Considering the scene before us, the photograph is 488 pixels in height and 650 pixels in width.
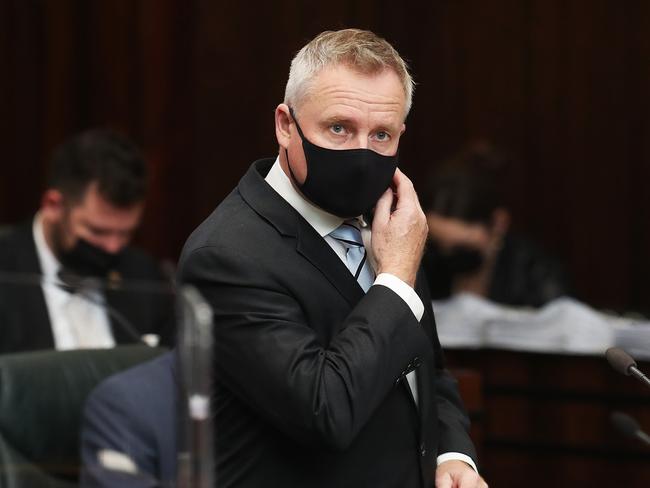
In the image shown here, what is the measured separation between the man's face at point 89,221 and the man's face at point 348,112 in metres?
2.15

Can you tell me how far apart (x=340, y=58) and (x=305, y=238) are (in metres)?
0.29

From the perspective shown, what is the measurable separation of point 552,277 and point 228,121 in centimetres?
204

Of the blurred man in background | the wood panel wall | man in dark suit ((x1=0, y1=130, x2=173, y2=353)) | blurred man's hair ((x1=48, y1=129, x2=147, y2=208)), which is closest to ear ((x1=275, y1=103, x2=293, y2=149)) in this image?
man in dark suit ((x1=0, y1=130, x2=173, y2=353))

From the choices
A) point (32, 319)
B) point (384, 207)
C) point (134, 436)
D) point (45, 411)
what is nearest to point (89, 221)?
point (32, 319)

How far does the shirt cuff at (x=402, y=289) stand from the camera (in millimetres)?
1936

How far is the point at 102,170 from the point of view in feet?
13.3

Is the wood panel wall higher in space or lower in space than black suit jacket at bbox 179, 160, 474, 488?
lower

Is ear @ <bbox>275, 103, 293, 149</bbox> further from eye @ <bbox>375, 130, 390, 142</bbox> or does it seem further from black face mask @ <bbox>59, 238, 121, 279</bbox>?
black face mask @ <bbox>59, 238, 121, 279</bbox>

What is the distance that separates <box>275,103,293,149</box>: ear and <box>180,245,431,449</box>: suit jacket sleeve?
21 centimetres

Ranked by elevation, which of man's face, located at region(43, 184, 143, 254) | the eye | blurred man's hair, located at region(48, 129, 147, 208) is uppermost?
the eye

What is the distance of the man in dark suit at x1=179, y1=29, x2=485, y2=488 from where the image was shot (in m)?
1.83

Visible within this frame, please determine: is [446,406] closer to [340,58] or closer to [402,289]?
[402,289]

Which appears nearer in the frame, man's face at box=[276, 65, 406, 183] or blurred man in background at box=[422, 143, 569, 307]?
man's face at box=[276, 65, 406, 183]

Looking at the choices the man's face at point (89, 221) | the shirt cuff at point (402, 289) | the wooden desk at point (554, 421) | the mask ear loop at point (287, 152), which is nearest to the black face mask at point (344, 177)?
the mask ear loop at point (287, 152)
